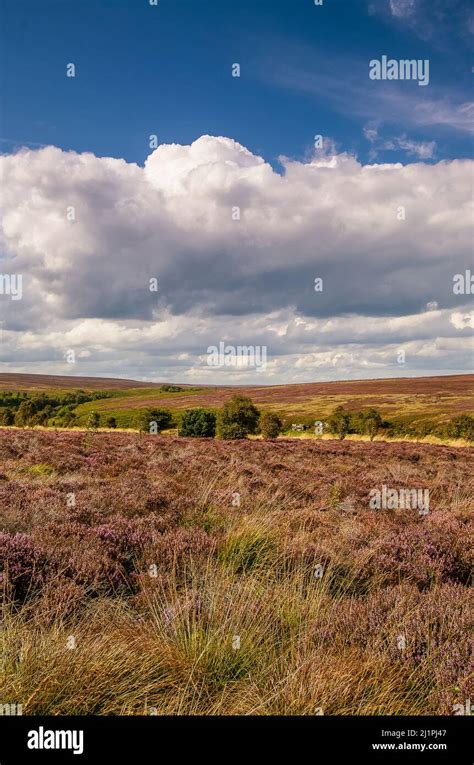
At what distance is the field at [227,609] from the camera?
3.03 m

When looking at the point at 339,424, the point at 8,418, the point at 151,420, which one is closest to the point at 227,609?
the point at 151,420

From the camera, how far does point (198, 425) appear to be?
167 ft

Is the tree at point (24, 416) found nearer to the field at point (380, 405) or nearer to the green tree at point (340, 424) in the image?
the field at point (380, 405)

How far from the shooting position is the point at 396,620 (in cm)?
390

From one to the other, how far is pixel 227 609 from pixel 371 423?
2036 inches

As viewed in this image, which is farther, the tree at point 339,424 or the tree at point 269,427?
the tree at point 339,424

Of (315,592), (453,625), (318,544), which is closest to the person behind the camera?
(453,625)

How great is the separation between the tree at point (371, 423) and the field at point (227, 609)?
4598cm

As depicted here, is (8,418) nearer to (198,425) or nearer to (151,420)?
(151,420)

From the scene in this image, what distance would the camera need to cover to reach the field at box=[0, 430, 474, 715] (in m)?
3.03

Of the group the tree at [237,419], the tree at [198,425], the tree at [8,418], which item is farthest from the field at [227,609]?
the tree at [8,418]
